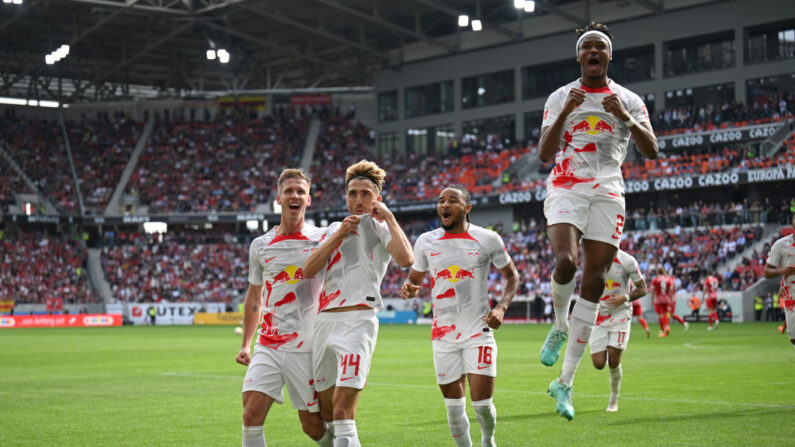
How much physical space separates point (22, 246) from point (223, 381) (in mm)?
48622

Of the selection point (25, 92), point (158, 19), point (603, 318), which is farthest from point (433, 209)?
point (603, 318)

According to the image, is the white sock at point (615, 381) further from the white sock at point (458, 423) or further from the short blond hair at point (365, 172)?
the short blond hair at point (365, 172)

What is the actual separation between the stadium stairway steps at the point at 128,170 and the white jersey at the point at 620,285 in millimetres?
55377

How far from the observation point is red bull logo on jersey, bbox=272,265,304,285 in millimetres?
8375

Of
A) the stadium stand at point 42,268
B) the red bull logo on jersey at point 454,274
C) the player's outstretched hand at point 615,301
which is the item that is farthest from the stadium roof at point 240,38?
the red bull logo on jersey at point 454,274

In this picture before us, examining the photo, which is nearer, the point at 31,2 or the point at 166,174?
the point at 31,2

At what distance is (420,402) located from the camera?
1512 centimetres

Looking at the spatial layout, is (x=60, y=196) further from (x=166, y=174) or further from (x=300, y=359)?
(x=300, y=359)

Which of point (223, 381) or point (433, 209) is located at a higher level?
point (433, 209)

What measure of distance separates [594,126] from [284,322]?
3026mm

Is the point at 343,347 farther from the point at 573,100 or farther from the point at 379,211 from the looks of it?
the point at 573,100

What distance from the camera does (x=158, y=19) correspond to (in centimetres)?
5562

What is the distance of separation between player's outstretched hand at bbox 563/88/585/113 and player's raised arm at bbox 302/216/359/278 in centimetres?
191

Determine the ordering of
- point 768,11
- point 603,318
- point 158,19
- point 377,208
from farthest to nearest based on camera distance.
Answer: point 158,19 < point 768,11 < point 603,318 < point 377,208
